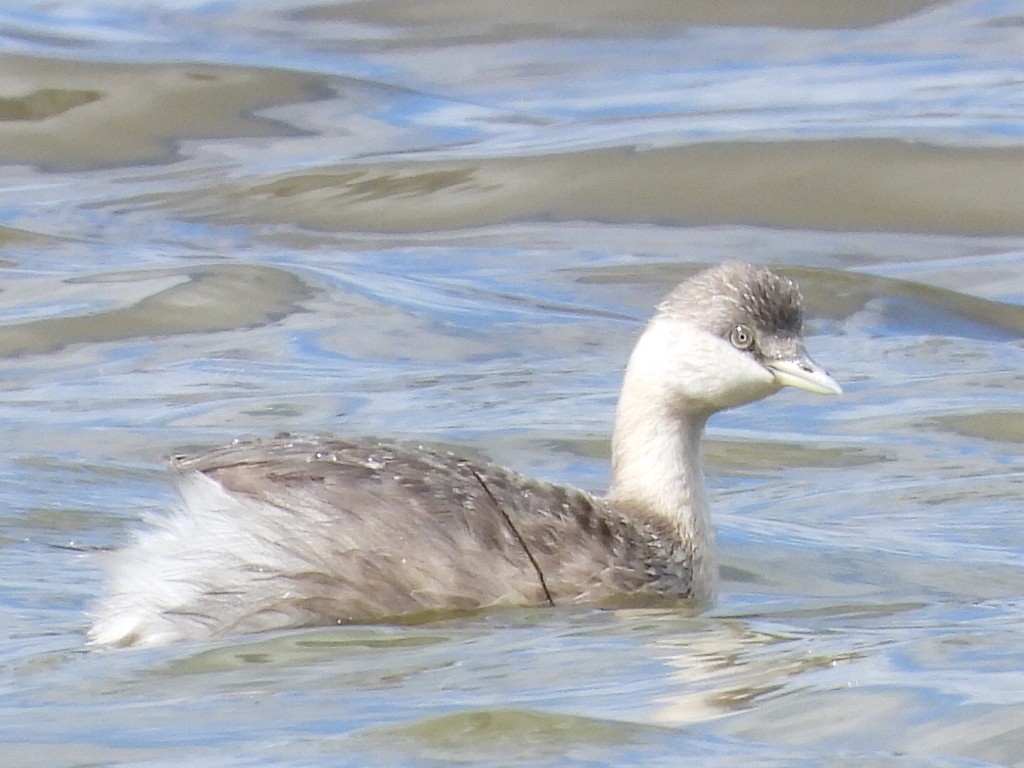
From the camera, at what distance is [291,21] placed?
57.4ft

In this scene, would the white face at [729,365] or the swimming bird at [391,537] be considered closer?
the swimming bird at [391,537]

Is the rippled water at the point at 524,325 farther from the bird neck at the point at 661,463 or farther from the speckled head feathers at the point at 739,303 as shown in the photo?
the speckled head feathers at the point at 739,303

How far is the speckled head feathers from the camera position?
7410 mm

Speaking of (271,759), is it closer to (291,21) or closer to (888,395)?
(888,395)

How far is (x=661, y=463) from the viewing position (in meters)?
7.56

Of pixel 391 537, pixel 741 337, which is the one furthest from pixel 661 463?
pixel 391 537

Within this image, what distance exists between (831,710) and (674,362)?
193 centimetres

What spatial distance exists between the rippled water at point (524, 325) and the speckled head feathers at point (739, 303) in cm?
78

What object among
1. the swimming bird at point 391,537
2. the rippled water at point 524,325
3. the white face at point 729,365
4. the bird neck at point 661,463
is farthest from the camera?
the bird neck at point 661,463

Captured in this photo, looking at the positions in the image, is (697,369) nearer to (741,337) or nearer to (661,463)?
(741,337)

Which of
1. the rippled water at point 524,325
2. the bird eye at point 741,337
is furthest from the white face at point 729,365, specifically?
the rippled water at point 524,325

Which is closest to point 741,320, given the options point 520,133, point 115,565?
point 115,565

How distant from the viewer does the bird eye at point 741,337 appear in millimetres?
7395

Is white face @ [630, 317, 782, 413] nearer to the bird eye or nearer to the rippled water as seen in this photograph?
the bird eye
